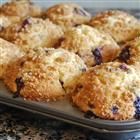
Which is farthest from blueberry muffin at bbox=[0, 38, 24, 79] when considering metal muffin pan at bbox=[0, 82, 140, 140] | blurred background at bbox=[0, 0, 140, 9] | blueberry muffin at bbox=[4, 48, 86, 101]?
blurred background at bbox=[0, 0, 140, 9]

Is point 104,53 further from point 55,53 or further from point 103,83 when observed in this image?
point 103,83

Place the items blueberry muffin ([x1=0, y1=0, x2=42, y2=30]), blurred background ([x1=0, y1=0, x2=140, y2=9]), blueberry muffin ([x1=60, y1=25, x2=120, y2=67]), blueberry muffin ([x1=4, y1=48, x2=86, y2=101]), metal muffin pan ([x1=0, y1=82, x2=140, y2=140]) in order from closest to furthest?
metal muffin pan ([x1=0, y1=82, x2=140, y2=140])
blueberry muffin ([x1=4, y1=48, x2=86, y2=101])
blueberry muffin ([x1=60, y1=25, x2=120, y2=67])
blueberry muffin ([x1=0, y1=0, x2=42, y2=30])
blurred background ([x1=0, y1=0, x2=140, y2=9])

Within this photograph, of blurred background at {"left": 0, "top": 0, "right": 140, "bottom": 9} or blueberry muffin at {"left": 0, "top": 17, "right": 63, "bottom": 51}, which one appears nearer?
blueberry muffin at {"left": 0, "top": 17, "right": 63, "bottom": 51}

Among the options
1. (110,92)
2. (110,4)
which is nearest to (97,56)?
(110,92)

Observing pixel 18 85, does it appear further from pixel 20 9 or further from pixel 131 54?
pixel 20 9

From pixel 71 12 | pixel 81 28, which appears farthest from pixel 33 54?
pixel 71 12

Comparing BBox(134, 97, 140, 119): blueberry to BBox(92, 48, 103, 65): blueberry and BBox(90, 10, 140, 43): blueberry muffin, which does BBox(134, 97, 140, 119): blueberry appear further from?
BBox(90, 10, 140, 43): blueberry muffin
